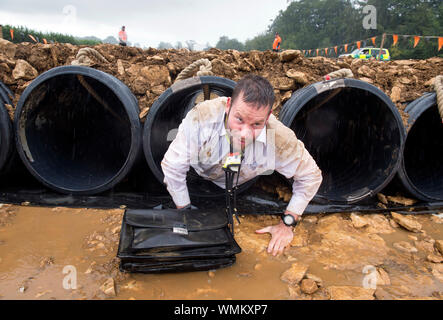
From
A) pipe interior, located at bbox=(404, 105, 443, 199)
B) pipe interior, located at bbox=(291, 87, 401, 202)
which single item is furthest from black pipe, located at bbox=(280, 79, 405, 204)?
pipe interior, located at bbox=(404, 105, 443, 199)

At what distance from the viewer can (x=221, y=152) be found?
1.91 m

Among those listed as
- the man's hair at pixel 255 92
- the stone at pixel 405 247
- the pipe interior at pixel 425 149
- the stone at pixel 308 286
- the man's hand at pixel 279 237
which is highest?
the man's hair at pixel 255 92

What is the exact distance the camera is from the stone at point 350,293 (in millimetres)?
1466

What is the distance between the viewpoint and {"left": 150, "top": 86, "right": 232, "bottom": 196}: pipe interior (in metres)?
2.50

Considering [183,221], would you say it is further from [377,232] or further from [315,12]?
[315,12]

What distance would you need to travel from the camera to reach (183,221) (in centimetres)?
165

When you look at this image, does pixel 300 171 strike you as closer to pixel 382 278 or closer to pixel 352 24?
pixel 382 278

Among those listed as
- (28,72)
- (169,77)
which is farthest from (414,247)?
(28,72)

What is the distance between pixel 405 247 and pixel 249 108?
1.49 m

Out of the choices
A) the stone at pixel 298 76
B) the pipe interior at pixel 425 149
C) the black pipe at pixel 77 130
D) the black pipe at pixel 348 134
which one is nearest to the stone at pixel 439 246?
the black pipe at pixel 348 134

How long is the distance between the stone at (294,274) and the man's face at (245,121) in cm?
80

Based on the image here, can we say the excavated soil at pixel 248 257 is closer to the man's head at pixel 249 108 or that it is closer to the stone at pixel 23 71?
the stone at pixel 23 71

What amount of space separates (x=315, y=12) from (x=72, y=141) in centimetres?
4697
